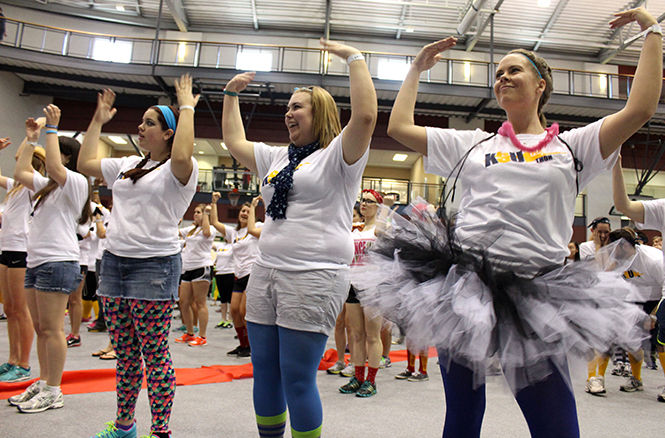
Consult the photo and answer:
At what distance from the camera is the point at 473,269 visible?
1.26 meters

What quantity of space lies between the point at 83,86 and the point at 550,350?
58.8ft

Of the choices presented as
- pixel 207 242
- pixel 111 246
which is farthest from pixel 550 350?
pixel 207 242

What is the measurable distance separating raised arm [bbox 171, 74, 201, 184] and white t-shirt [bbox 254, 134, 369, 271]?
1.80ft

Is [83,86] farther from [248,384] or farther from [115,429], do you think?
[115,429]

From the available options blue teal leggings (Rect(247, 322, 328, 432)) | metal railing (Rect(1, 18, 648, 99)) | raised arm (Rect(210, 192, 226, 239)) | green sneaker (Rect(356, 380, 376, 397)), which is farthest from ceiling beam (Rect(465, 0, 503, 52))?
blue teal leggings (Rect(247, 322, 328, 432))

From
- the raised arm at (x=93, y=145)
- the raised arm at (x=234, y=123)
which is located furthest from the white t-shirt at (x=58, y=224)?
the raised arm at (x=234, y=123)

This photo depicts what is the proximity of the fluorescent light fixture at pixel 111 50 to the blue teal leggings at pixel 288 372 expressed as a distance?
14.9 metres

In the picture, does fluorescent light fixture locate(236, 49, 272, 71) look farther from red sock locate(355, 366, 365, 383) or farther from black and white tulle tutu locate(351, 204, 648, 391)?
black and white tulle tutu locate(351, 204, 648, 391)

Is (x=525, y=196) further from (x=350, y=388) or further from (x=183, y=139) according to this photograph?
(x=350, y=388)

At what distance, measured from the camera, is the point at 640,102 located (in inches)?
53.2

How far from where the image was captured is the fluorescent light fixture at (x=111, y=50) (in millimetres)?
14562

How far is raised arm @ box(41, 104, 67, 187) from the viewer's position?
2.75 m

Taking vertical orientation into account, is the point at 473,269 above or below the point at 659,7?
below

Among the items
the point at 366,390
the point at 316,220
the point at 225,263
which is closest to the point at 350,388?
the point at 366,390
